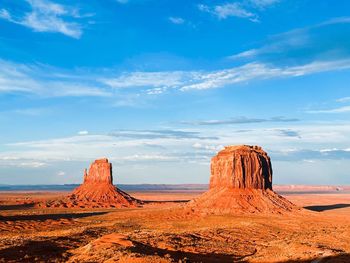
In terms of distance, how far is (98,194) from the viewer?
116938 millimetres

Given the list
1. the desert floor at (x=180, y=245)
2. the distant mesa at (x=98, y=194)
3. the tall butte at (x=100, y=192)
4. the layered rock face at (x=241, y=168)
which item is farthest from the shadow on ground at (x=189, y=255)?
the tall butte at (x=100, y=192)

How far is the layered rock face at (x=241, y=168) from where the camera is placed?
8131 cm

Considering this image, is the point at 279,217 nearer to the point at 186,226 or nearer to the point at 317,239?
the point at 186,226

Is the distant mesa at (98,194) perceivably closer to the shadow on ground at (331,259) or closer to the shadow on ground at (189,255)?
the shadow on ground at (189,255)

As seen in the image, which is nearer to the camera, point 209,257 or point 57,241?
point 209,257

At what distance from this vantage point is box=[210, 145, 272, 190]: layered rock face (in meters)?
81.3

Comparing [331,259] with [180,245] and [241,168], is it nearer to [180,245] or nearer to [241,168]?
[180,245]

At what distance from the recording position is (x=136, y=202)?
4464 inches

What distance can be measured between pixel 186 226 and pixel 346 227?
22.0 meters

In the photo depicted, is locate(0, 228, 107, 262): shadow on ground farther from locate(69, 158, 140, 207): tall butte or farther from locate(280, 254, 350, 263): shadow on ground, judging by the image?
locate(69, 158, 140, 207): tall butte

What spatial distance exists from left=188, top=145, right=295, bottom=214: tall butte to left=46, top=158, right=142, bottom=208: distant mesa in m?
33.2

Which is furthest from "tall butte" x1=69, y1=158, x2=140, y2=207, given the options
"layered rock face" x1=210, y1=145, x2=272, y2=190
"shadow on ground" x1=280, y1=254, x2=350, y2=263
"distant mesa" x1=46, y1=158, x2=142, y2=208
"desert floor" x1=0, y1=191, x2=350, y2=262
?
"shadow on ground" x1=280, y1=254, x2=350, y2=263

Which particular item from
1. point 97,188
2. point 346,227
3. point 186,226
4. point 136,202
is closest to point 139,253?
point 186,226

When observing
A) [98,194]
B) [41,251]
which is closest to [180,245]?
[41,251]
